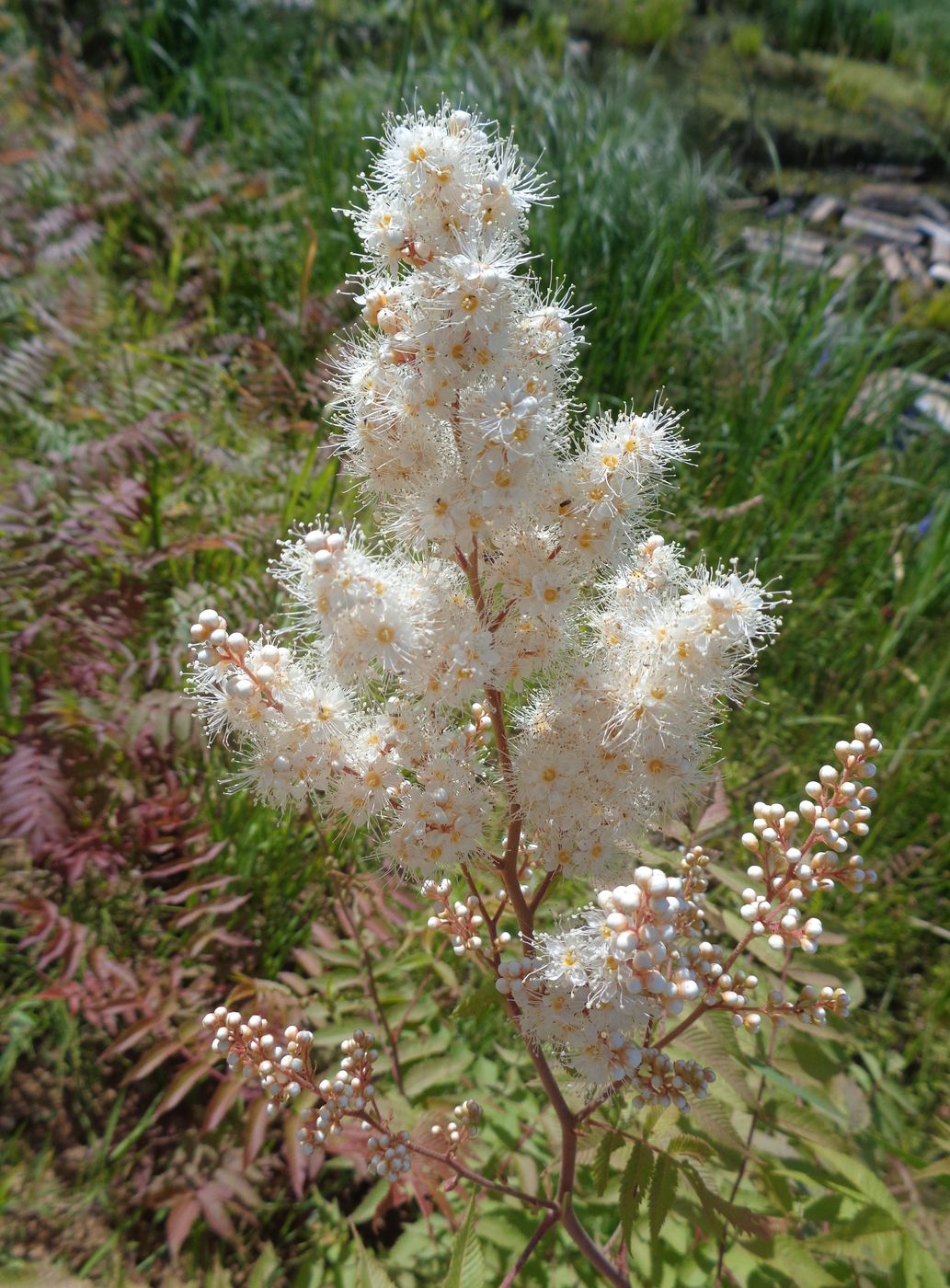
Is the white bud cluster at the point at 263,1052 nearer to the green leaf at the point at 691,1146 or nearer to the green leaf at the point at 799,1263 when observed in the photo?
the green leaf at the point at 691,1146

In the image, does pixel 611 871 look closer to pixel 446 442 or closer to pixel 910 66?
pixel 446 442

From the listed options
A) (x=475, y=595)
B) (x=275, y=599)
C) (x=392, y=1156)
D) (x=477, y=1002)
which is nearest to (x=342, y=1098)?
(x=392, y=1156)

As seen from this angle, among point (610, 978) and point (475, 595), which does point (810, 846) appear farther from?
point (475, 595)

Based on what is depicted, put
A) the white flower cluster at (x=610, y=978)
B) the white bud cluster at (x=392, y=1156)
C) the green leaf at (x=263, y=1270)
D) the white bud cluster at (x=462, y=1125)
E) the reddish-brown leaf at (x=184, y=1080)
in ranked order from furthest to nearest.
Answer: the reddish-brown leaf at (x=184, y=1080) → the green leaf at (x=263, y=1270) → the white bud cluster at (x=462, y=1125) → the white bud cluster at (x=392, y=1156) → the white flower cluster at (x=610, y=978)

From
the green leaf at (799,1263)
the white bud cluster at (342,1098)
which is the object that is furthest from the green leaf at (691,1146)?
the white bud cluster at (342,1098)

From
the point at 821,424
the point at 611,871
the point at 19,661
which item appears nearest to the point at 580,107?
the point at 821,424

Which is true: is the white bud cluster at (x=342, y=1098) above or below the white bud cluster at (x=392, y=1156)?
above
